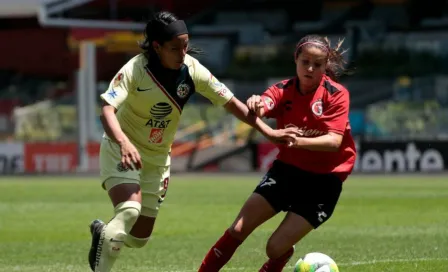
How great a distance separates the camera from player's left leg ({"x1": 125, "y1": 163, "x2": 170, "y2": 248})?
859 centimetres

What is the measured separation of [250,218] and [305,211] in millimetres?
433

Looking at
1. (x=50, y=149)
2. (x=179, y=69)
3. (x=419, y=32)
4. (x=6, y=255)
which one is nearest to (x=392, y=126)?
(x=419, y=32)

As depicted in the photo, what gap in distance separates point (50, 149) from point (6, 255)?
27.0 metres

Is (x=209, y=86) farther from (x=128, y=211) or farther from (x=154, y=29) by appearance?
(x=128, y=211)

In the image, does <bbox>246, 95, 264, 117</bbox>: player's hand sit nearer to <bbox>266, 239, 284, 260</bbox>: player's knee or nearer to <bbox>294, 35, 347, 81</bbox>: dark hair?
<bbox>294, 35, 347, 81</bbox>: dark hair

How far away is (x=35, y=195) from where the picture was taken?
23922mm

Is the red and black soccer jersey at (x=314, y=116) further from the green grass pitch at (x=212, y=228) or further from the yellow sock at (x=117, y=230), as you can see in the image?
the green grass pitch at (x=212, y=228)

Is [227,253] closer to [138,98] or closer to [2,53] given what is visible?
[138,98]

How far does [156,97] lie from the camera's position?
8164 mm

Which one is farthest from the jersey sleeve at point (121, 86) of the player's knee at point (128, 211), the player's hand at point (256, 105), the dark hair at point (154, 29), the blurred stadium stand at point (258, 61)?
the blurred stadium stand at point (258, 61)

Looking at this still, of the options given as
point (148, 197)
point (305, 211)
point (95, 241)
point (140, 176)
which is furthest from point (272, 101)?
point (95, 241)

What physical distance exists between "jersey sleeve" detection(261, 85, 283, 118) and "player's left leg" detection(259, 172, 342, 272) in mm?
542

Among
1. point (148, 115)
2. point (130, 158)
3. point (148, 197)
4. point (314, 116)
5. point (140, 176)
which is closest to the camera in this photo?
point (130, 158)

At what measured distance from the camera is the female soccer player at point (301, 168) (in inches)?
317
